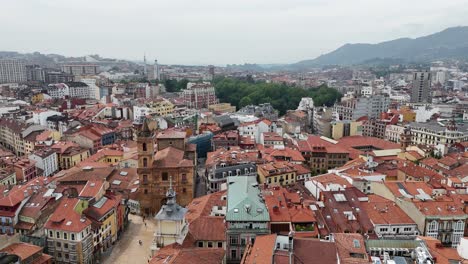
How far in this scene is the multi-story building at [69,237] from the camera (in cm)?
3897

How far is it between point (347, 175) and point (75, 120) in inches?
2804

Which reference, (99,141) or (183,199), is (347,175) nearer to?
(183,199)

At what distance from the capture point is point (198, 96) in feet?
485

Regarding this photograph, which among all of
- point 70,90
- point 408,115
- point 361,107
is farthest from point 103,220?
point 70,90

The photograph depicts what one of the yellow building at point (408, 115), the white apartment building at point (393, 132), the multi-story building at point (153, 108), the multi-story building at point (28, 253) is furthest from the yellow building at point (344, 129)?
the multi-story building at point (28, 253)

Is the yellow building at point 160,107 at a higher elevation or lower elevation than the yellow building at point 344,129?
higher

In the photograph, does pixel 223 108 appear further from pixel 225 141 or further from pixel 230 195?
pixel 230 195

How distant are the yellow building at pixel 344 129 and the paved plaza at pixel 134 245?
6155cm

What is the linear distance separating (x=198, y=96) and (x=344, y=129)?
64.8 metres

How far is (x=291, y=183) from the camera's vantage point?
59094mm

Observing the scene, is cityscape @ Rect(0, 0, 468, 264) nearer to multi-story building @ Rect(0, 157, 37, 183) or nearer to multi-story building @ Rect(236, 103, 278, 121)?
multi-story building @ Rect(0, 157, 37, 183)

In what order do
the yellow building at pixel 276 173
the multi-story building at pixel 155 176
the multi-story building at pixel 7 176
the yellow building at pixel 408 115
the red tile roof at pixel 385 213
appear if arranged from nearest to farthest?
the red tile roof at pixel 385 213 → the multi-story building at pixel 155 176 → the yellow building at pixel 276 173 → the multi-story building at pixel 7 176 → the yellow building at pixel 408 115

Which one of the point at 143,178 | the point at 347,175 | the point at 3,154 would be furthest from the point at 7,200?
the point at 347,175

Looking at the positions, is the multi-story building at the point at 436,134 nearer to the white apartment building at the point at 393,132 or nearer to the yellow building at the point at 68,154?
the white apartment building at the point at 393,132
